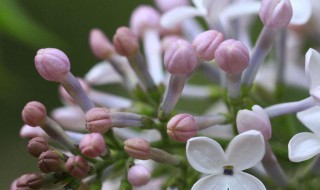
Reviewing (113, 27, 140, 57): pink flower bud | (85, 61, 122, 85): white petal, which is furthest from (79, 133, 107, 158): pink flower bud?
(85, 61, 122, 85): white petal

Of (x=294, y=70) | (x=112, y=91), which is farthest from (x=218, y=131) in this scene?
(x=112, y=91)

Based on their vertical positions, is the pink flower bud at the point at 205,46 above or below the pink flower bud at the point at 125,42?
below

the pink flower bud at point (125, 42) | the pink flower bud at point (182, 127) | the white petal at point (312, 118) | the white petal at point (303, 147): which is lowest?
the white petal at point (303, 147)

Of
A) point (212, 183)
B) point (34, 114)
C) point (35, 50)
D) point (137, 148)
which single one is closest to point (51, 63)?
point (34, 114)

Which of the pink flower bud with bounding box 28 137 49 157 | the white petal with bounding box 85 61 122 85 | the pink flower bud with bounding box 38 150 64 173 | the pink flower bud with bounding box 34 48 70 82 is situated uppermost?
the pink flower bud with bounding box 34 48 70 82

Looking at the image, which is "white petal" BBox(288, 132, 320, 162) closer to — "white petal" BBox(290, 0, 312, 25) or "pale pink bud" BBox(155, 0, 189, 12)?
"white petal" BBox(290, 0, 312, 25)

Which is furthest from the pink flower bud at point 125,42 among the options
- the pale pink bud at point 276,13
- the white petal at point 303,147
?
the white petal at point 303,147

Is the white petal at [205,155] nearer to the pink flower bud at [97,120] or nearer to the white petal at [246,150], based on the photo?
the white petal at [246,150]
